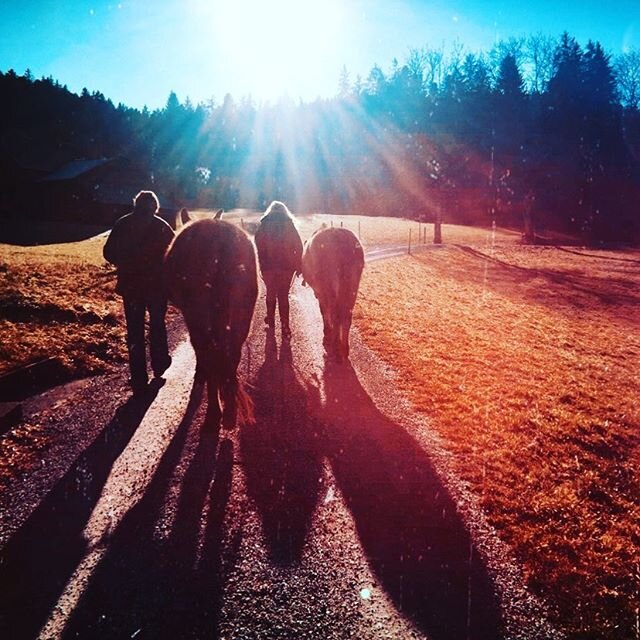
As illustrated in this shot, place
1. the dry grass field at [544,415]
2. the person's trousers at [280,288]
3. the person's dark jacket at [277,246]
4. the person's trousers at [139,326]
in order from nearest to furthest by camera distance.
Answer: the dry grass field at [544,415] → the person's trousers at [139,326] → the person's dark jacket at [277,246] → the person's trousers at [280,288]

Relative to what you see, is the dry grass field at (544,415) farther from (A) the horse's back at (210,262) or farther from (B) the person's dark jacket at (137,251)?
(B) the person's dark jacket at (137,251)

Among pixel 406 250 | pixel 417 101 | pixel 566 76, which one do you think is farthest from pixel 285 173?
pixel 406 250

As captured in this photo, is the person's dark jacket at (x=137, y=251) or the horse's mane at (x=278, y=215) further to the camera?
the horse's mane at (x=278, y=215)

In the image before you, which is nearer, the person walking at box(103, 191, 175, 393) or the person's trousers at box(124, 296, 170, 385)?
the person walking at box(103, 191, 175, 393)

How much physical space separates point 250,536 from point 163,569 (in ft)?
2.17

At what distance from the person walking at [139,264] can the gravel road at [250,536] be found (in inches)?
33.5

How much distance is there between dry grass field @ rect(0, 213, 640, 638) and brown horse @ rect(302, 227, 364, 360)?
115cm

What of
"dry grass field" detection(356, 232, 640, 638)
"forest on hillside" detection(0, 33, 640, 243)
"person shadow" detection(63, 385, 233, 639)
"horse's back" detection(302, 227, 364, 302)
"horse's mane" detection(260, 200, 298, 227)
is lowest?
"dry grass field" detection(356, 232, 640, 638)

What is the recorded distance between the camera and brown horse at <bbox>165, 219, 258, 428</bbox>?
4.11 metres

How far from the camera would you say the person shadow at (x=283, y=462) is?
3297 millimetres

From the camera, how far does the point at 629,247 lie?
124ft

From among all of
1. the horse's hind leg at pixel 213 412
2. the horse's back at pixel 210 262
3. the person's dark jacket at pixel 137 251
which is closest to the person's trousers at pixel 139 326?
the person's dark jacket at pixel 137 251

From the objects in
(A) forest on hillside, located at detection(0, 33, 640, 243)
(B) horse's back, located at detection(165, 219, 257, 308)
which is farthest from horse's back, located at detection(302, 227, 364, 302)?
(A) forest on hillside, located at detection(0, 33, 640, 243)

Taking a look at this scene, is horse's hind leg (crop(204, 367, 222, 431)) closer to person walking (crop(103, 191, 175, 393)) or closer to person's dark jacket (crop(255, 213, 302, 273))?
person walking (crop(103, 191, 175, 393))
